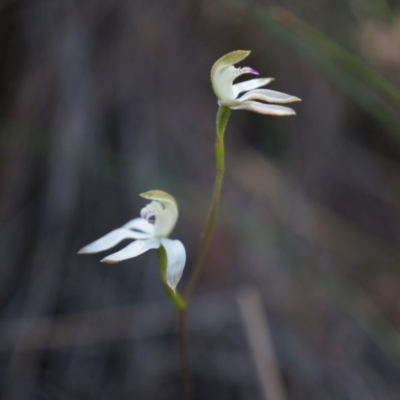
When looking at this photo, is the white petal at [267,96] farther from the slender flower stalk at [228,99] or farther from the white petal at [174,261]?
the white petal at [174,261]

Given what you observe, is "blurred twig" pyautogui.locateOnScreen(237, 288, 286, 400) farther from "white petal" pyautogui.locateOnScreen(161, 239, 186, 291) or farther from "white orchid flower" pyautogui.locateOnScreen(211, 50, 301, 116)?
"white orchid flower" pyautogui.locateOnScreen(211, 50, 301, 116)

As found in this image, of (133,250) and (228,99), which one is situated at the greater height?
(228,99)

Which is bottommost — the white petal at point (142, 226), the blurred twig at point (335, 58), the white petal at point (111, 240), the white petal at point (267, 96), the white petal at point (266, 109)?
the white petal at point (111, 240)

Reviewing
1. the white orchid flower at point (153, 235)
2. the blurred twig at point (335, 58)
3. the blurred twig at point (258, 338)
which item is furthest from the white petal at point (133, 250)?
the blurred twig at point (258, 338)

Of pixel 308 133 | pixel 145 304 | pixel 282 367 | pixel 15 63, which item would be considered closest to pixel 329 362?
pixel 282 367

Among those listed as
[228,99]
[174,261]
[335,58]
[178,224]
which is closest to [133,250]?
[174,261]

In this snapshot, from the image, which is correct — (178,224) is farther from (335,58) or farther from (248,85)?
(248,85)

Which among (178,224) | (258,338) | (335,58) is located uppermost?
(335,58)
